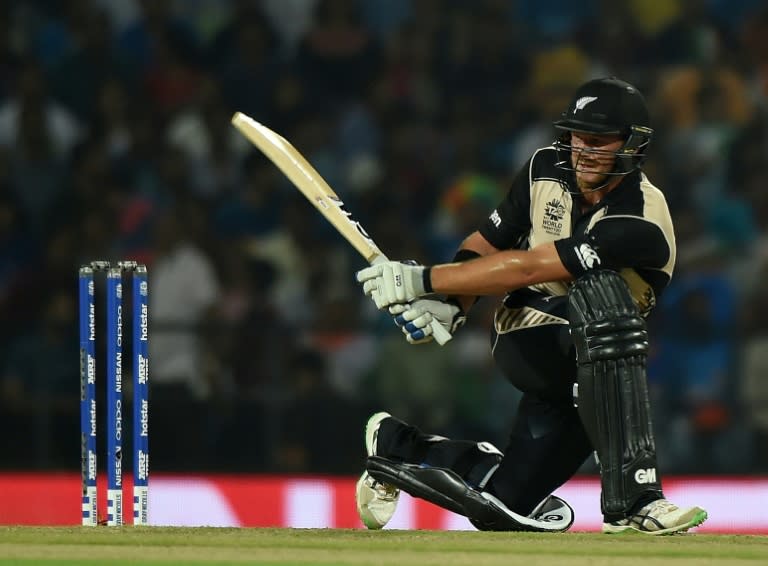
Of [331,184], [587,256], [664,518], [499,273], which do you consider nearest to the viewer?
[664,518]

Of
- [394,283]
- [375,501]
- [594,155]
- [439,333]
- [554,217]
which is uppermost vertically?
[594,155]

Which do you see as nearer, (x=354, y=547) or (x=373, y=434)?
(x=354, y=547)

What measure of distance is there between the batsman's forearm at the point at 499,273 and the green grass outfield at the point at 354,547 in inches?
27.2

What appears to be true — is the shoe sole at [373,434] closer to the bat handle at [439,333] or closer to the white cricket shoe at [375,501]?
the white cricket shoe at [375,501]

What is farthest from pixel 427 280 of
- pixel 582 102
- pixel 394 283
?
pixel 582 102

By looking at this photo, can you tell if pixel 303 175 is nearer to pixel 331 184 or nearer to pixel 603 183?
pixel 603 183

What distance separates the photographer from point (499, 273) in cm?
433

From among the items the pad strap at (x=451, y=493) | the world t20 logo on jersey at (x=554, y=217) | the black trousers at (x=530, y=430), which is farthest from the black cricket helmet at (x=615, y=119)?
the pad strap at (x=451, y=493)

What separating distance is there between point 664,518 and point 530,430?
690 millimetres

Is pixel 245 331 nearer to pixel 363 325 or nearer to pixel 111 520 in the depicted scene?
pixel 363 325

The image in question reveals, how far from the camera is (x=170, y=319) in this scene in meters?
7.84

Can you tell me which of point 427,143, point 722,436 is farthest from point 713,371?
point 427,143

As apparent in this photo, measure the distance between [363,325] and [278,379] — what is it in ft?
2.63

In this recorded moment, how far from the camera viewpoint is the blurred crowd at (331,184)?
729 centimetres
